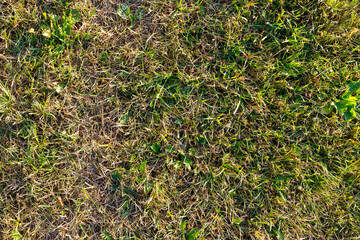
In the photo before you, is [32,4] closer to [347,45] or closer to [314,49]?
[314,49]

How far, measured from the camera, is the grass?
7.72 feet

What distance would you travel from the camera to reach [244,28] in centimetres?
242

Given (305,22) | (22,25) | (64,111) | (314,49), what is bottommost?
(64,111)

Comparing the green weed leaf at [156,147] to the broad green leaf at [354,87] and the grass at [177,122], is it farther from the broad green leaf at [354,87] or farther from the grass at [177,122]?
the broad green leaf at [354,87]

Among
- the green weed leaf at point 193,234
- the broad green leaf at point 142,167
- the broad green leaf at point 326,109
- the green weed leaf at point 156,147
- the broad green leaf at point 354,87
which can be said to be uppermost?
the broad green leaf at point 354,87

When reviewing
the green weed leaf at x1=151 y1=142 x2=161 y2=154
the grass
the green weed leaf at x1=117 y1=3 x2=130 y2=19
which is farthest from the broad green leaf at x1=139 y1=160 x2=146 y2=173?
the green weed leaf at x1=117 y1=3 x2=130 y2=19

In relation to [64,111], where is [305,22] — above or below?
above

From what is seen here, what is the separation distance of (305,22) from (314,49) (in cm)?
25

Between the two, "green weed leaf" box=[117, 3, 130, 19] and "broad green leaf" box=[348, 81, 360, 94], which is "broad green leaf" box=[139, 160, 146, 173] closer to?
"green weed leaf" box=[117, 3, 130, 19]

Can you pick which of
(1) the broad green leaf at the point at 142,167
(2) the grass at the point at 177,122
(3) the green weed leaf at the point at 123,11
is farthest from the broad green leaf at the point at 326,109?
(3) the green weed leaf at the point at 123,11

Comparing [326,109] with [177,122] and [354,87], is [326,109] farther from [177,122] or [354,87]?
[177,122]

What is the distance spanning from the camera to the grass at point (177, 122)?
7.72 feet

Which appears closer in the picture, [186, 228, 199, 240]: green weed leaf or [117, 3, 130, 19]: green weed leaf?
[186, 228, 199, 240]: green weed leaf

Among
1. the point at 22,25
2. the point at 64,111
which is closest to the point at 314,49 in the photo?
the point at 64,111
